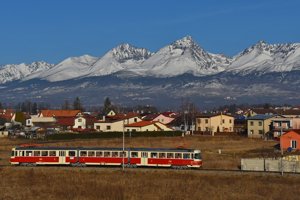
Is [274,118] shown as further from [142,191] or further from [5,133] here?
[142,191]

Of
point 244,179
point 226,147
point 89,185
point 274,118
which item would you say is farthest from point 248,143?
point 89,185

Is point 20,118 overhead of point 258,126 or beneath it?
overhead

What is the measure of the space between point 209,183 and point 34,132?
7183 centimetres

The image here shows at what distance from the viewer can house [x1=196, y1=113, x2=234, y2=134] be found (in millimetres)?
134625

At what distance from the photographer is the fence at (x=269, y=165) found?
5928 centimetres

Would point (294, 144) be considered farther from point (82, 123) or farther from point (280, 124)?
point (82, 123)

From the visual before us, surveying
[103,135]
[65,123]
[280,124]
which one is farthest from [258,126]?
[65,123]

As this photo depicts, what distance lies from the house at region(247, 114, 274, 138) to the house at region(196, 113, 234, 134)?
1383 cm

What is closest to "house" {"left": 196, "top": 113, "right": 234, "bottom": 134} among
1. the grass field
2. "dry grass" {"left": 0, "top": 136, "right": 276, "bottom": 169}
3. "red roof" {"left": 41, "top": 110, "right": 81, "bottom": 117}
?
"dry grass" {"left": 0, "top": 136, "right": 276, "bottom": 169}

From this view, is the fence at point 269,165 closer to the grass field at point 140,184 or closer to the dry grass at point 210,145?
the grass field at point 140,184

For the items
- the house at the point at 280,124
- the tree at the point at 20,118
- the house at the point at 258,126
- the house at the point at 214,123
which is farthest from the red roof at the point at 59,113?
the house at the point at 280,124

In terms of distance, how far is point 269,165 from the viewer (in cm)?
5975

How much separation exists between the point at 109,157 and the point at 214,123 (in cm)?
7495

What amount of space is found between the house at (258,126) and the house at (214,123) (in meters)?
13.8
